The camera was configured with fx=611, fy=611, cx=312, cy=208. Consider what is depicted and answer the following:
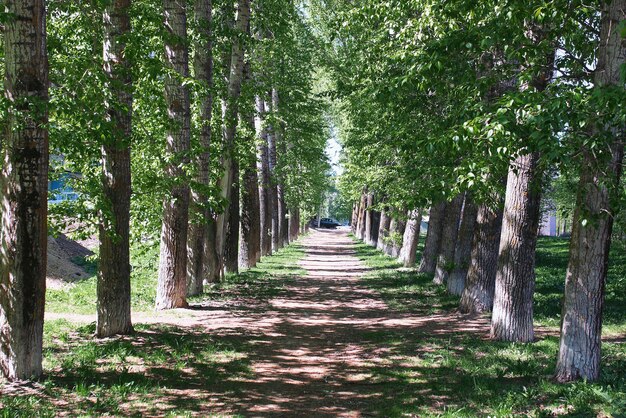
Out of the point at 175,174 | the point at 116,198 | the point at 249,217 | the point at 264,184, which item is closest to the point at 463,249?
the point at 175,174

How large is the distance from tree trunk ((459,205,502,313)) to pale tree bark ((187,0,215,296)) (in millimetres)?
5654

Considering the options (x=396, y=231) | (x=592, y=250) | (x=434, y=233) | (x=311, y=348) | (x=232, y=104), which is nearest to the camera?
(x=592, y=250)

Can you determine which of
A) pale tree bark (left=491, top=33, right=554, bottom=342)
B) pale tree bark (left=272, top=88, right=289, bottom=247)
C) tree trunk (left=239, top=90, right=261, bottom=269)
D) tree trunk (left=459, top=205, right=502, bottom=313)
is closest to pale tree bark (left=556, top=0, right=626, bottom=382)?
pale tree bark (left=491, top=33, right=554, bottom=342)

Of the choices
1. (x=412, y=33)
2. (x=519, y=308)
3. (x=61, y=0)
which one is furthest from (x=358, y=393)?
(x=61, y=0)

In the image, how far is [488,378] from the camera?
7754mm

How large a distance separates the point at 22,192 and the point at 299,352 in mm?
5016

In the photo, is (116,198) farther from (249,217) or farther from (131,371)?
(249,217)

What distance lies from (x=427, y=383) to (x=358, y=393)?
37.4 inches

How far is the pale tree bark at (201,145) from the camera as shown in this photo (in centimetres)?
1347

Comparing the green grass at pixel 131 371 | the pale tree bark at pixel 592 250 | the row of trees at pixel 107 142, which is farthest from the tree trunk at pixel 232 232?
the pale tree bark at pixel 592 250

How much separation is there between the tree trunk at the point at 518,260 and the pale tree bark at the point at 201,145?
20.2ft

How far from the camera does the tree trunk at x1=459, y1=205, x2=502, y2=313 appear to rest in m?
12.1

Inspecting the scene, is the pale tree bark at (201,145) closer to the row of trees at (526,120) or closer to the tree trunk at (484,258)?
the row of trees at (526,120)

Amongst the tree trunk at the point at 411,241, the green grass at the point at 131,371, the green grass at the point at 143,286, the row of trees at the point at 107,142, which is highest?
the row of trees at the point at 107,142
